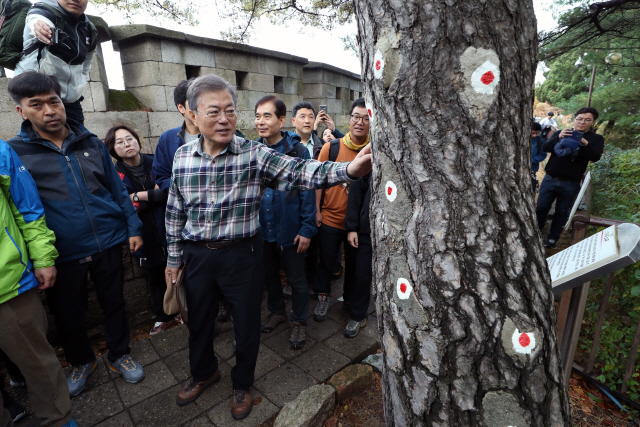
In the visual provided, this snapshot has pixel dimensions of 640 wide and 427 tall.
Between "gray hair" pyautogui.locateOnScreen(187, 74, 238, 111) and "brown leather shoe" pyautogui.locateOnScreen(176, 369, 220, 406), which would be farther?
"brown leather shoe" pyautogui.locateOnScreen(176, 369, 220, 406)

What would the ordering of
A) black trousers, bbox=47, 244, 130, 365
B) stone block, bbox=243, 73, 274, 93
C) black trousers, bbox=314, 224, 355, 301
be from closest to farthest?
1. black trousers, bbox=47, 244, 130, 365
2. black trousers, bbox=314, 224, 355, 301
3. stone block, bbox=243, 73, 274, 93

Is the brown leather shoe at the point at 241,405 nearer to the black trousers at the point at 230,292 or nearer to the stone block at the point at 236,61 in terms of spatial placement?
the black trousers at the point at 230,292

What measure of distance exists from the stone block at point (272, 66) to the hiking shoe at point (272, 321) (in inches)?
249

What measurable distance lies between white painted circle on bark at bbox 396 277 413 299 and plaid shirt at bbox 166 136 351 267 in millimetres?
855

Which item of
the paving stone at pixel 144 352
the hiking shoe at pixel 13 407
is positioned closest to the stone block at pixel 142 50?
the paving stone at pixel 144 352

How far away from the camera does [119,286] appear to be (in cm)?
257

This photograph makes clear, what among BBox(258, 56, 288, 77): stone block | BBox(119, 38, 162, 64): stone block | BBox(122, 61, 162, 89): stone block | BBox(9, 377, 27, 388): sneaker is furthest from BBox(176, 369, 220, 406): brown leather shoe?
Result: BBox(258, 56, 288, 77): stone block

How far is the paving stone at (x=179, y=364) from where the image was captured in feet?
8.66

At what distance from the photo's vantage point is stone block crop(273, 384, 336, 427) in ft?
A: 6.75

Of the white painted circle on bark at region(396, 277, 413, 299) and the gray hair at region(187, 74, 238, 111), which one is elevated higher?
the gray hair at region(187, 74, 238, 111)

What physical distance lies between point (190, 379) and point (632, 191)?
17.4ft

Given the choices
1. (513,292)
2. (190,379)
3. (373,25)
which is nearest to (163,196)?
(190,379)

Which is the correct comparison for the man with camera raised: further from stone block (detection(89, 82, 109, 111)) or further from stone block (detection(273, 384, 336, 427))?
stone block (detection(273, 384, 336, 427))

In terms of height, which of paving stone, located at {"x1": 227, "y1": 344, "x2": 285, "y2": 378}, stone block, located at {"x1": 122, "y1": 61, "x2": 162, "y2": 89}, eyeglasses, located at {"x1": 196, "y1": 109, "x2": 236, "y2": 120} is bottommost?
paving stone, located at {"x1": 227, "y1": 344, "x2": 285, "y2": 378}
